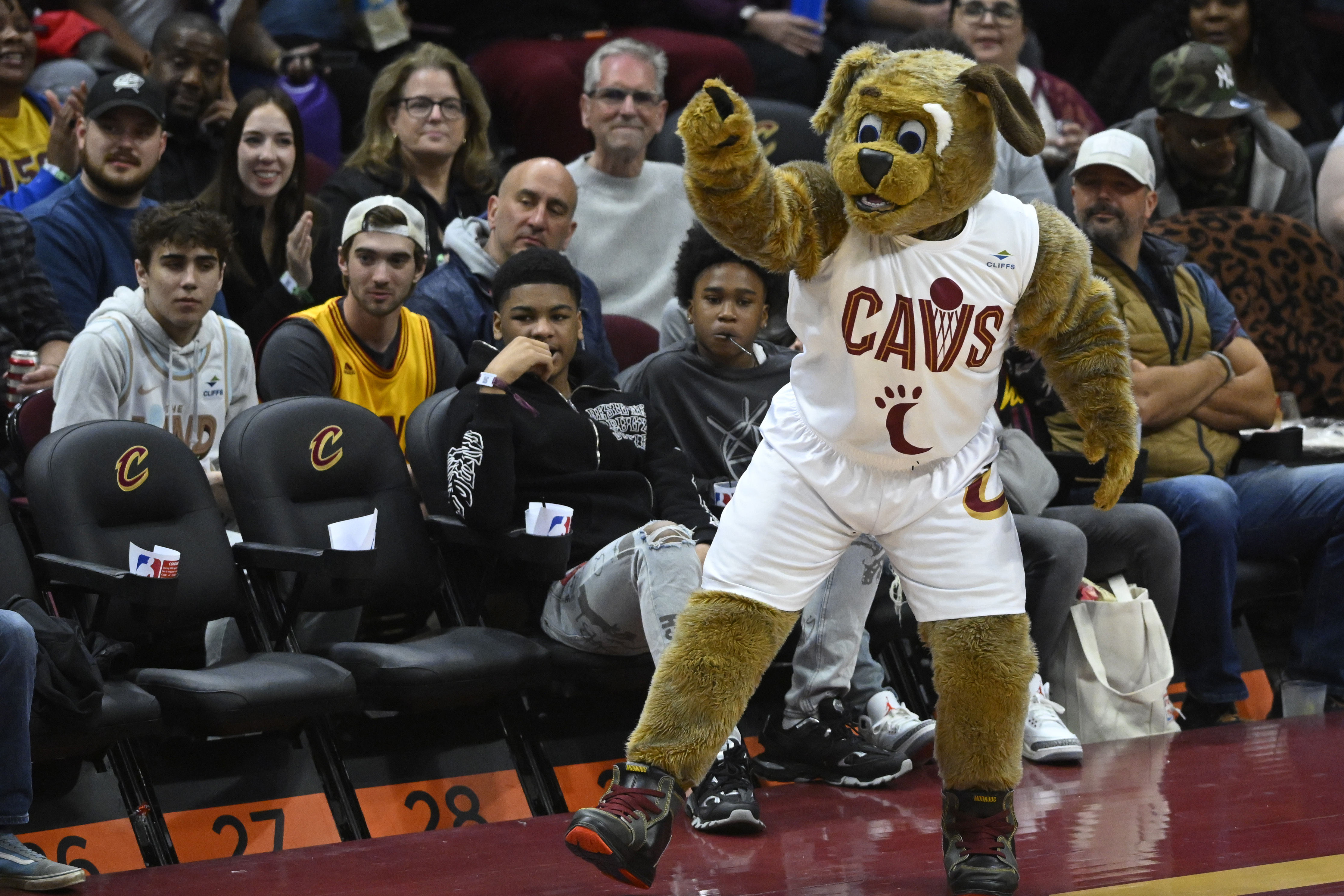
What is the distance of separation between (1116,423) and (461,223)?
8.17ft

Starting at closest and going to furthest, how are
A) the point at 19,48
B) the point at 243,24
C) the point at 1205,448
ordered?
the point at 1205,448, the point at 19,48, the point at 243,24

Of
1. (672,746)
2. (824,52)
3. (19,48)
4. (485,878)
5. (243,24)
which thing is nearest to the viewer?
(672,746)

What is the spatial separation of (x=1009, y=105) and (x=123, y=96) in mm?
2831

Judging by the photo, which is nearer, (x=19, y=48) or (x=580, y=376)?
(x=580, y=376)

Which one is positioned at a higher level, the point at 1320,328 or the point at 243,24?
the point at 243,24

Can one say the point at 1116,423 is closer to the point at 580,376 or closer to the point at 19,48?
the point at 580,376

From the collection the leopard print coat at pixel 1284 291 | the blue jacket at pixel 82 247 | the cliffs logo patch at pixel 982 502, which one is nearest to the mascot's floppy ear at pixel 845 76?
the cliffs logo patch at pixel 982 502

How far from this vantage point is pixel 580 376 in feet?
13.2

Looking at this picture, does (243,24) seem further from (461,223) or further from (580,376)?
(580,376)

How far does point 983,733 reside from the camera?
2.77m

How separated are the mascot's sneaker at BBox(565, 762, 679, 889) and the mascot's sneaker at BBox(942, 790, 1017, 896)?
53 centimetres

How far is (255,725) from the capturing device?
3.23 meters

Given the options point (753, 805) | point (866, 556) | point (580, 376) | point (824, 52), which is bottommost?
point (753, 805)

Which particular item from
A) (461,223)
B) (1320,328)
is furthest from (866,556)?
(1320,328)
